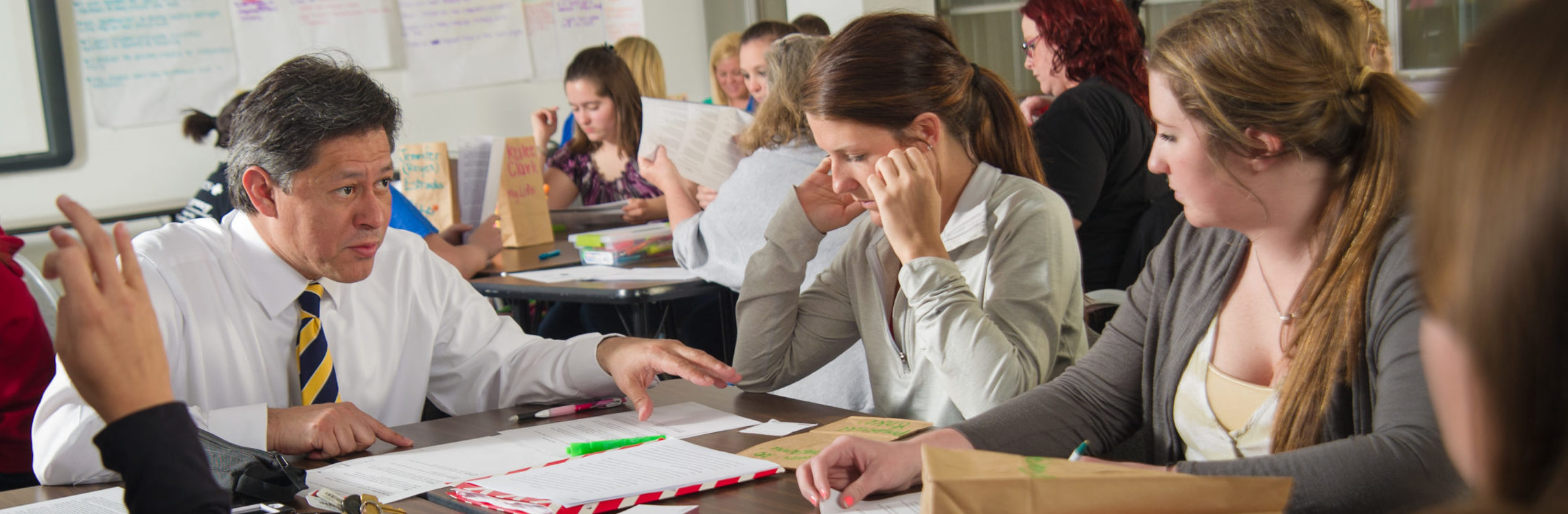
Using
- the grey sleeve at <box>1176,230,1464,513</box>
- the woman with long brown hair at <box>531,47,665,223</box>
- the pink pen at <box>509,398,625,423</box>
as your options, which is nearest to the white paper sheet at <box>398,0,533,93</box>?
the woman with long brown hair at <box>531,47,665,223</box>

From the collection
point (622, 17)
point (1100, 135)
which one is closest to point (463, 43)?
point (622, 17)

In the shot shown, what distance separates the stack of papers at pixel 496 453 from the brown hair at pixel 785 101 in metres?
1.15

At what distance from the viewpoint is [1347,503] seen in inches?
41.2

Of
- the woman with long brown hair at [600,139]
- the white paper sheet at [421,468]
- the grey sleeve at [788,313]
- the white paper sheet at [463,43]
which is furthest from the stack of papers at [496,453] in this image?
the white paper sheet at [463,43]

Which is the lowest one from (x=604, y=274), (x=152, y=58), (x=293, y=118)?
(x=604, y=274)

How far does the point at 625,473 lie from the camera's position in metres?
1.25

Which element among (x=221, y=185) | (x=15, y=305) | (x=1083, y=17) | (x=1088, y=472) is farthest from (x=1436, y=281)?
(x=221, y=185)

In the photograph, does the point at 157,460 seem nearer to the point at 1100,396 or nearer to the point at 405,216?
the point at 1100,396

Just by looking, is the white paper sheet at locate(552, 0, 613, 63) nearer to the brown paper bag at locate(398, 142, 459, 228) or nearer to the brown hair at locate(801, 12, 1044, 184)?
the brown paper bag at locate(398, 142, 459, 228)

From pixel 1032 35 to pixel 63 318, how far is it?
266 cm

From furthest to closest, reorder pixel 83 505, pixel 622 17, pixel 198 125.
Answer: pixel 622 17, pixel 198 125, pixel 83 505

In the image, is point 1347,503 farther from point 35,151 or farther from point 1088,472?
point 35,151

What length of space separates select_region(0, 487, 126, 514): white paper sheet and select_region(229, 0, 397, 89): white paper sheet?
3604 mm

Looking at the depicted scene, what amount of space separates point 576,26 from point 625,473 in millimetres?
4983
